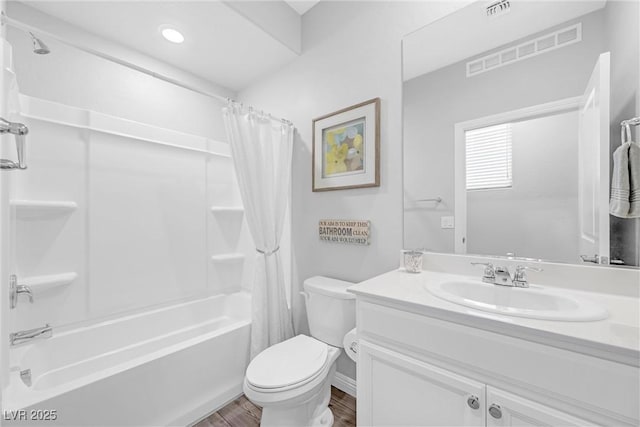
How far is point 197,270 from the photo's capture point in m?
2.33

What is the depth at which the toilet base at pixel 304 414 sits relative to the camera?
1.32 m

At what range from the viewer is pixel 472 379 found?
2.72 feet

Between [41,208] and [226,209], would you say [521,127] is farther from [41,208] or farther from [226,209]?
[41,208]

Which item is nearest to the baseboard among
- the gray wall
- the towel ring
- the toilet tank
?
the toilet tank

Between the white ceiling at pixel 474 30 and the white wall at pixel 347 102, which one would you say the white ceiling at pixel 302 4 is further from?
the white ceiling at pixel 474 30

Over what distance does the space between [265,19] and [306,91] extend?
537mm

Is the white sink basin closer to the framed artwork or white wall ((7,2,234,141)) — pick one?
the framed artwork

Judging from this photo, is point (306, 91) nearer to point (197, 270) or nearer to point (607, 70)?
point (607, 70)

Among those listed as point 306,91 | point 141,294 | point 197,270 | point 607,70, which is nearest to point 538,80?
point 607,70

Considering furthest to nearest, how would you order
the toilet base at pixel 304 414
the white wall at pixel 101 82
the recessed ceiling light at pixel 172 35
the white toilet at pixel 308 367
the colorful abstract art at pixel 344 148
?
1. the recessed ceiling light at pixel 172 35
2. the colorful abstract art at pixel 344 148
3. the white wall at pixel 101 82
4. the toilet base at pixel 304 414
5. the white toilet at pixel 308 367

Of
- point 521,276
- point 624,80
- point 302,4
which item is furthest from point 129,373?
point 302,4

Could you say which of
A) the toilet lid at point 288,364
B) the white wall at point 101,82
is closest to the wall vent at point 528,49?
the toilet lid at point 288,364

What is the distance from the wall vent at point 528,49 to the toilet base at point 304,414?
5.92 feet

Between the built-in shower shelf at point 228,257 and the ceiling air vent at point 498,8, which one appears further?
the built-in shower shelf at point 228,257
